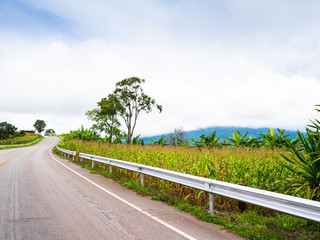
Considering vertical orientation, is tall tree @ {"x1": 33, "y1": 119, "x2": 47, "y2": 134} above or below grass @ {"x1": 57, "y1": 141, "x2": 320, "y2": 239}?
above

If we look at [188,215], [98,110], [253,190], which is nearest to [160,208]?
[188,215]

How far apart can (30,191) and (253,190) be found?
689cm

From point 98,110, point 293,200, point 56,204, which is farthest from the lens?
point 98,110

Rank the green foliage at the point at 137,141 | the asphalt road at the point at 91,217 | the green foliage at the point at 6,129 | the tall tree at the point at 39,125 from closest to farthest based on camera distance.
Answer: the asphalt road at the point at 91,217
the green foliage at the point at 137,141
the green foliage at the point at 6,129
the tall tree at the point at 39,125

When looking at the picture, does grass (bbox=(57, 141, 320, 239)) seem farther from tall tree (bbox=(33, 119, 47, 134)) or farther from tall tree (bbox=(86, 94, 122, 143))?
tall tree (bbox=(33, 119, 47, 134))

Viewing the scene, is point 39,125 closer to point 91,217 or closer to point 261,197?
point 91,217

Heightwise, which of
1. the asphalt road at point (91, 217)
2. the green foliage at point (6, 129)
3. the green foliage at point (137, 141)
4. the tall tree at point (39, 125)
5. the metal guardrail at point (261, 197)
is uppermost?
the tall tree at point (39, 125)

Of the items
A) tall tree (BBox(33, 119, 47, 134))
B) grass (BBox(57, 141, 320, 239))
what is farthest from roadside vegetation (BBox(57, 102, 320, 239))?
tall tree (BBox(33, 119, 47, 134))

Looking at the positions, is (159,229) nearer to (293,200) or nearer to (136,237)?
(136,237)

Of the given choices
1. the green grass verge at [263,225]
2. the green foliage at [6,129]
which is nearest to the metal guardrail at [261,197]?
the green grass verge at [263,225]

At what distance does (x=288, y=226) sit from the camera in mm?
4836

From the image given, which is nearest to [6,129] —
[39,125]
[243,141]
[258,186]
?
[39,125]

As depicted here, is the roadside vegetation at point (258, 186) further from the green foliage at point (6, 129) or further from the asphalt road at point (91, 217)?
the green foliage at point (6, 129)

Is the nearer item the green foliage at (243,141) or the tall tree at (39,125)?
the green foliage at (243,141)
